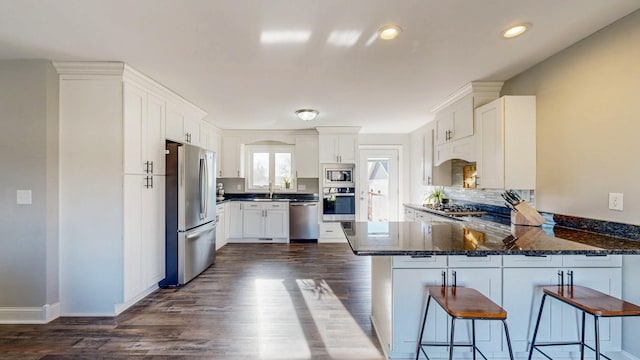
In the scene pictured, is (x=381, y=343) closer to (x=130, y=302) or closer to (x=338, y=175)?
(x=130, y=302)

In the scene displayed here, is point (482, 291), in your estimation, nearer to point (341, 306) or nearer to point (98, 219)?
point (341, 306)

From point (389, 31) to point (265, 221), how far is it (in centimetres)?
436

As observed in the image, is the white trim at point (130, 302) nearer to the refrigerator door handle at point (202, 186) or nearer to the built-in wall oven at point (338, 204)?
the refrigerator door handle at point (202, 186)

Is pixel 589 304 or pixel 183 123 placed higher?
pixel 183 123

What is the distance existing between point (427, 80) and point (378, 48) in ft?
3.22

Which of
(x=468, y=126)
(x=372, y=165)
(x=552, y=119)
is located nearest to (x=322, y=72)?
(x=468, y=126)

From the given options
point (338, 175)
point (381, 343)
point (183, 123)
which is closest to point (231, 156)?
point (183, 123)

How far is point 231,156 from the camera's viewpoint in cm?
594

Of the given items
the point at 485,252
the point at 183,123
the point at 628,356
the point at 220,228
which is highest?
the point at 183,123

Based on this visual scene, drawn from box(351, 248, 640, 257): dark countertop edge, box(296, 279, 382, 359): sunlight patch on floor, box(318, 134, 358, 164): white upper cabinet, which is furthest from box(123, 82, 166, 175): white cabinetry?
box(318, 134, 358, 164): white upper cabinet

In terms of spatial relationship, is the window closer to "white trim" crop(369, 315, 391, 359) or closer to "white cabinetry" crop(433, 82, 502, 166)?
"white cabinetry" crop(433, 82, 502, 166)

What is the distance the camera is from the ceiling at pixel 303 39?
1747 mm

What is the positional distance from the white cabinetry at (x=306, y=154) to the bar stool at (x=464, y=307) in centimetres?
426

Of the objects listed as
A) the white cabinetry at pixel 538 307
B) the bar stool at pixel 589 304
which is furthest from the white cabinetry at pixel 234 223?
the bar stool at pixel 589 304
